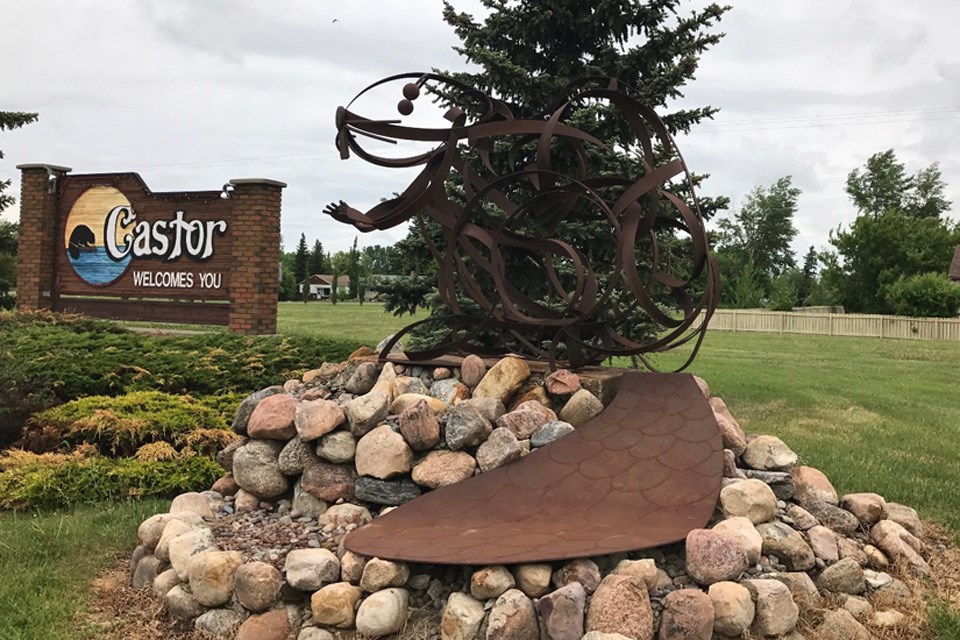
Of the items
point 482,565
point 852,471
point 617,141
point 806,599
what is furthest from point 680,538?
point 617,141

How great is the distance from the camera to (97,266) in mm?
12453

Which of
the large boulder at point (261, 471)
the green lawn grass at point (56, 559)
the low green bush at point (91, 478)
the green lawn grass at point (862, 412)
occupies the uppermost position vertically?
the large boulder at point (261, 471)

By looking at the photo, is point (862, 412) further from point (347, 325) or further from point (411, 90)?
point (347, 325)

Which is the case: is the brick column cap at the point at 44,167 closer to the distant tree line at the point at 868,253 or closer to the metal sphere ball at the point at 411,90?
the metal sphere ball at the point at 411,90

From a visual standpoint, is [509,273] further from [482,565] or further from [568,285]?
[482,565]

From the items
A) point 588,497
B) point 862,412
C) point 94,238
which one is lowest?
point 862,412

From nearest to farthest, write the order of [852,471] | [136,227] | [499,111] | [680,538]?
[680,538] < [499,111] < [852,471] < [136,227]

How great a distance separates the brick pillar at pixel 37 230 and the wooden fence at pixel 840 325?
2449cm

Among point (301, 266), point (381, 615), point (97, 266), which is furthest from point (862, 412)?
point (301, 266)

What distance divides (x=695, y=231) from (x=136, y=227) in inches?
405

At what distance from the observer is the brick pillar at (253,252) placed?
1085 cm

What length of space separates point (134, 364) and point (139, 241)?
5281mm

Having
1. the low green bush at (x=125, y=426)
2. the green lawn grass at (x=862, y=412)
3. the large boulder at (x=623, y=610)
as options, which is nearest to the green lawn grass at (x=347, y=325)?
the low green bush at (x=125, y=426)

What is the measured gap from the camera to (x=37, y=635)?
10.3 feet
